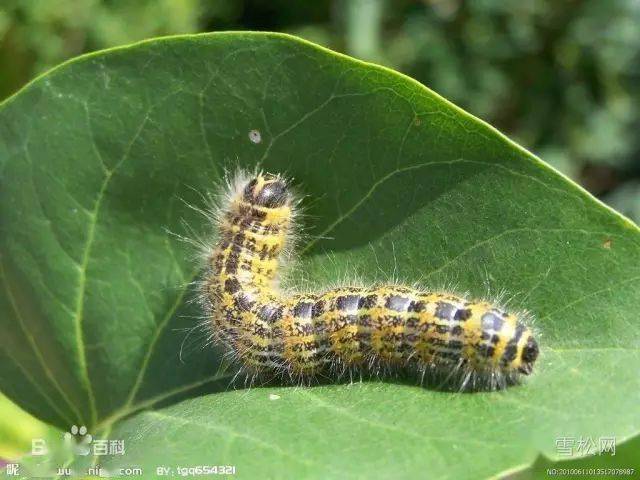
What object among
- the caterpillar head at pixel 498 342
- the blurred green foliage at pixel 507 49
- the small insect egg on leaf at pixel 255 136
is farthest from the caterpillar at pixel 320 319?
the blurred green foliage at pixel 507 49

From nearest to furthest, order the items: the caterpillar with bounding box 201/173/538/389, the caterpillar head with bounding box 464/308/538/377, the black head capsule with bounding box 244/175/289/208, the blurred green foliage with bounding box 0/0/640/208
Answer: the caterpillar head with bounding box 464/308/538/377 < the caterpillar with bounding box 201/173/538/389 < the black head capsule with bounding box 244/175/289/208 < the blurred green foliage with bounding box 0/0/640/208

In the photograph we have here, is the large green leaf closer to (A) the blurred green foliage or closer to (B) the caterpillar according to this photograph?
(B) the caterpillar

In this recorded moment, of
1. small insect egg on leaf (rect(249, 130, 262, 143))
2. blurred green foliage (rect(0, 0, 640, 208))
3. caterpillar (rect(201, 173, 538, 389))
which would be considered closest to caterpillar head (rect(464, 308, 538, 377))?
caterpillar (rect(201, 173, 538, 389))

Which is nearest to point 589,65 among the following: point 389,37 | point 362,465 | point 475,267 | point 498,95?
point 498,95

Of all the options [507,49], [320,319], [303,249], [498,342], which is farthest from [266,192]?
[507,49]

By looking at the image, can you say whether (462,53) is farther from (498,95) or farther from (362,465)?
(362,465)

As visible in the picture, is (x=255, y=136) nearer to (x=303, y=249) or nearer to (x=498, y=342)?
(x=303, y=249)
